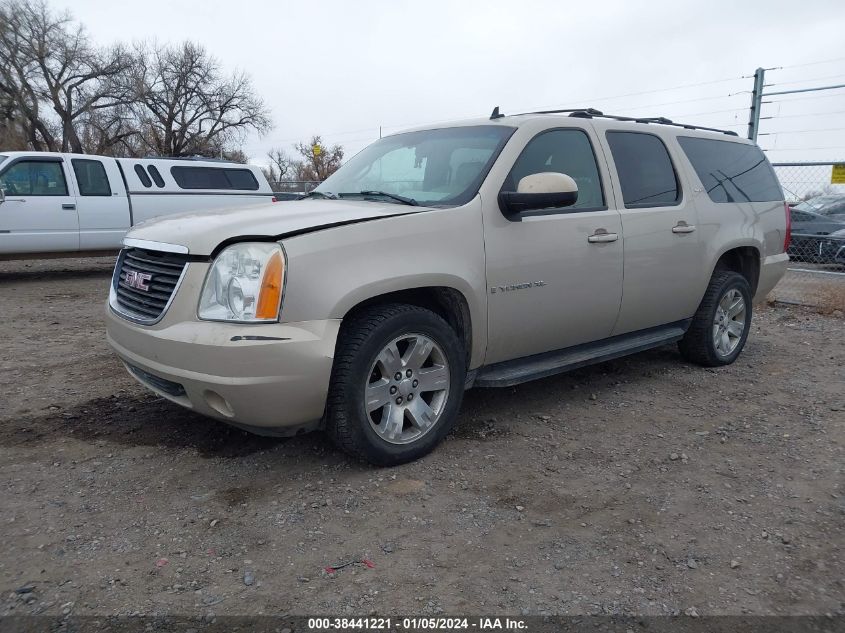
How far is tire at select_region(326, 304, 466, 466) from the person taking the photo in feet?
10.3

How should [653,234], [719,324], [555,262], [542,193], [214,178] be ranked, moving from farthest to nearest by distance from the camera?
[214,178] → [719,324] → [653,234] → [555,262] → [542,193]

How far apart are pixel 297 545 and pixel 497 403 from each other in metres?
2.07

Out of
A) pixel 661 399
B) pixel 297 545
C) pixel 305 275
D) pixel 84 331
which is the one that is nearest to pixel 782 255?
pixel 661 399

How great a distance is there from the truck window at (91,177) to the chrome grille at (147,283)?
294 inches

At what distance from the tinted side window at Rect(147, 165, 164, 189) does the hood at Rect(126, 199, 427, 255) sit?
787cm

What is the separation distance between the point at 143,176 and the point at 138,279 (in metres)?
8.27

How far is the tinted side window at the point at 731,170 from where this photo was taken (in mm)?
5074

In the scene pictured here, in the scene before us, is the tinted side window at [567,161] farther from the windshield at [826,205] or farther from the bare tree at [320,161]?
the bare tree at [320,161]

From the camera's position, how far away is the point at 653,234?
4492 millimetres

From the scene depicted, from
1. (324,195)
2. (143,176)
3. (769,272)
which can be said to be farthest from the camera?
(143,176)

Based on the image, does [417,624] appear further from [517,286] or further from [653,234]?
[653,234]

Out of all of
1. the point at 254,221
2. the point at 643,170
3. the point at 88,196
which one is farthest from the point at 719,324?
the point at 88,196

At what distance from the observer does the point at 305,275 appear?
2.95 metres

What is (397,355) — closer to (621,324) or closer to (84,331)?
(621,324)
